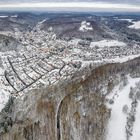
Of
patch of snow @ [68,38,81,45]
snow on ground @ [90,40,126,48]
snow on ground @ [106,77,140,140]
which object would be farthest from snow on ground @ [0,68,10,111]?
patch of snow @ [68,38,81,45]

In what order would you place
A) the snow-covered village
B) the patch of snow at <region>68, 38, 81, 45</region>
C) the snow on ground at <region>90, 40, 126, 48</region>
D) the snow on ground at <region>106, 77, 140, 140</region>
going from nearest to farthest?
the snow on ground at <region>106, 77, 140, 140</region>, the snow-covered village, the snow on ground at <region>90, 40, 126, 48</region>, the patch of snow at <region>68, 38, 81, 45</region>

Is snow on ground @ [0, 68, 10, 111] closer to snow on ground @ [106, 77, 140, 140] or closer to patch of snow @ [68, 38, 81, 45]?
snow on ground @ [106, 77, 140, 140]

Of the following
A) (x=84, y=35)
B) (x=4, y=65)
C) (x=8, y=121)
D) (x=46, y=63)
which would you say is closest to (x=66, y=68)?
(x=46, y=63)

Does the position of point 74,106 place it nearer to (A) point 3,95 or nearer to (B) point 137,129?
(B) point 137,129

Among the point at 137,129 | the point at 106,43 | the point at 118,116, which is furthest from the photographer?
the point at 106,43

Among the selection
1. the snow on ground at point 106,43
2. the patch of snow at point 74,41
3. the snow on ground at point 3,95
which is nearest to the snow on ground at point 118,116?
the snow on ground at point 3,95

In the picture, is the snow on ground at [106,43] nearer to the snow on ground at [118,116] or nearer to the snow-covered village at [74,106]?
the snow-covered village at [74,106]

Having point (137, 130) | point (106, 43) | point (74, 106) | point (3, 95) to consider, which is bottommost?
point (106, 43)

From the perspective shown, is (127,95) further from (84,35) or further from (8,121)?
(84,35)

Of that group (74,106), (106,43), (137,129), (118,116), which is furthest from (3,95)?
(106,43)
